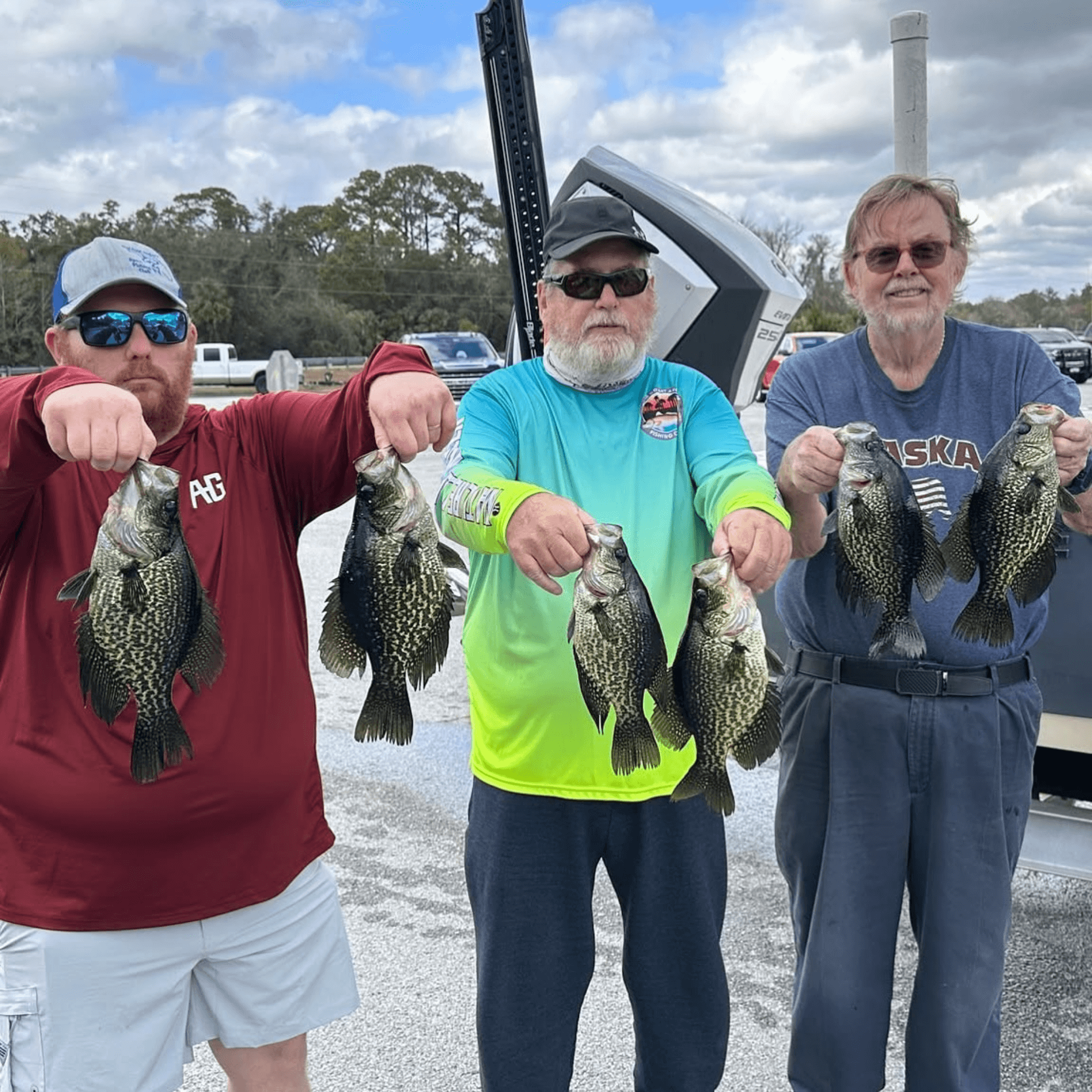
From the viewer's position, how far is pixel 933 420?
9.71 ft

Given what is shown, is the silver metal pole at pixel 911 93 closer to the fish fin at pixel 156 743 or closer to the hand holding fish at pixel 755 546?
the hand holding fish at pixel 755 546

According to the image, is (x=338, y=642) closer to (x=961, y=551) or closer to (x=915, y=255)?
(x=961, y=551)

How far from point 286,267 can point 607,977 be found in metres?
66.1

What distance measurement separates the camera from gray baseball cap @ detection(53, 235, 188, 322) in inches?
92.6

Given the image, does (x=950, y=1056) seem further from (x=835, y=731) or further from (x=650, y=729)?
(x=650, y=729)

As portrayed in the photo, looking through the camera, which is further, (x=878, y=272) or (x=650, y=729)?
(x=878, y=272)

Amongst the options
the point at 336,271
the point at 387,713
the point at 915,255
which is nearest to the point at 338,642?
the point at 387,713

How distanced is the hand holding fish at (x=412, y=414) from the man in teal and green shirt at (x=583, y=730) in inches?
19.6

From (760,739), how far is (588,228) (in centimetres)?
132

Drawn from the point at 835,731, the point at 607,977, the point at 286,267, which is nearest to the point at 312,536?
the point at 607,977

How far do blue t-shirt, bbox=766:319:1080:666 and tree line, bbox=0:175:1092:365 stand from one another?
38042mm

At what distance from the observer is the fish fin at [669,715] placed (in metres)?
2.30

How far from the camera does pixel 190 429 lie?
101 inches

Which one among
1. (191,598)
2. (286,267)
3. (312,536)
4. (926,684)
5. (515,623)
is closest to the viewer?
(191,598)
